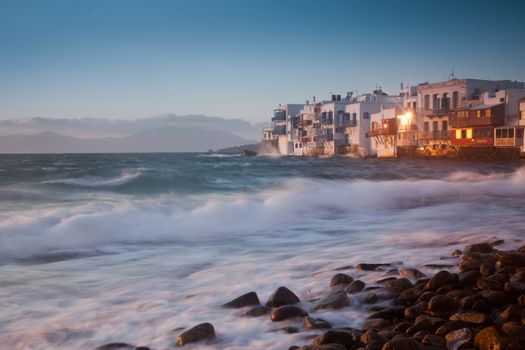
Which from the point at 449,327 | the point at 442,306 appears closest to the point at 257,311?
the point at 442,306

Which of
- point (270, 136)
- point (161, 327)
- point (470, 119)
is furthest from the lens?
point (270, 136)

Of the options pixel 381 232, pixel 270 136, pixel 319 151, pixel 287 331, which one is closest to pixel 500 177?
pixel 381 232

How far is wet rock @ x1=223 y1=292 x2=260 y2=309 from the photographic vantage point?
5.59 meters

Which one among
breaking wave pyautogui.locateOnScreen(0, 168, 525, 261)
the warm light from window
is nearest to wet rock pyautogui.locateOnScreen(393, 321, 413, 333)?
breaking wave pyautogui.locateOnScreen(0, 168, 525, 261)

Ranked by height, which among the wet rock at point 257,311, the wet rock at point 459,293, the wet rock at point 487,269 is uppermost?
the wet rock at point 487,269

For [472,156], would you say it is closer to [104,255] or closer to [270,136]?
[104,255]

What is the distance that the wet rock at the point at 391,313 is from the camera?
463 cm

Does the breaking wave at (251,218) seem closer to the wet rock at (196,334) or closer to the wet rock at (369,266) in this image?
the wet rock at (369,266)

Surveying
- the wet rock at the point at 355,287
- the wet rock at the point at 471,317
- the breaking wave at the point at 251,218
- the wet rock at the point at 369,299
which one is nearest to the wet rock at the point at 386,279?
the wet rock at the point at 355,287

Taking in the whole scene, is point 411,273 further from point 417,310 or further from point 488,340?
point 488,340

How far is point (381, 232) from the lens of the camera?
36.0 ft

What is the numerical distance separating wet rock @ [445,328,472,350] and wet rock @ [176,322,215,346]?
2.19 metres

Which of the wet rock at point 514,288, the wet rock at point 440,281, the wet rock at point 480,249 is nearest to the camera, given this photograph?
the wet rock at point 514,288

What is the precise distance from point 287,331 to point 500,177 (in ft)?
85.7
